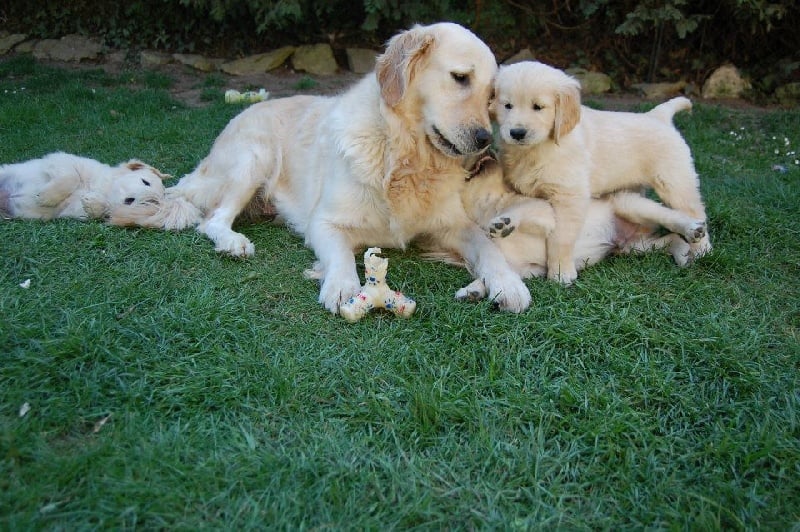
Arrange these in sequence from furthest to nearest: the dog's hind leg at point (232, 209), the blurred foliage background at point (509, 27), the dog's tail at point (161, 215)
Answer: the blurred foliage background at point (509, 27), the dog's tail at point (161, 215), the dog's hind leg at point (232, 209)

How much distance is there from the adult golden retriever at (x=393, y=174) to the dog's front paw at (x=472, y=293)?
57 millimetres

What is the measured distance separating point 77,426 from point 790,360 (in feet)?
7.73

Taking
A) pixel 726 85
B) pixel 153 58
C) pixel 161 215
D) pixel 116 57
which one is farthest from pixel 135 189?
pixel 726 85

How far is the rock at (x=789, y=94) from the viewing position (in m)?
6.59

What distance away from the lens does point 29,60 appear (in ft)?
23.3

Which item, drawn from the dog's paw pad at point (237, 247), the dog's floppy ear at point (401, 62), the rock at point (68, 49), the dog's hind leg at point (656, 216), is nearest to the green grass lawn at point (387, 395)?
the dog's paw pad at point (237, 247)

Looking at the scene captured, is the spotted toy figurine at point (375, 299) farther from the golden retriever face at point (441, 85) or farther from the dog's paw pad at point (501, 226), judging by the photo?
the golden retriever face at point (441, 85)

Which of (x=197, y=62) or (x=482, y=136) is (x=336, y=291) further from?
(x=197, y=62)

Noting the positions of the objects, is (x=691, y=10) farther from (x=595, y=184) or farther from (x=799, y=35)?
(x=595, y=184)

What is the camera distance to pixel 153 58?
760 centimetres

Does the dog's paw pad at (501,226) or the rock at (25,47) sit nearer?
the dog's paw pad at (501,226)

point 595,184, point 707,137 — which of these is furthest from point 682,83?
point 595,184


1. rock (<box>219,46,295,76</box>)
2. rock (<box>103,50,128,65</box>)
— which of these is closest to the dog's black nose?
rock (<box>219,46,295,76</box>)

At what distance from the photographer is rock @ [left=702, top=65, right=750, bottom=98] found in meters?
6.86
